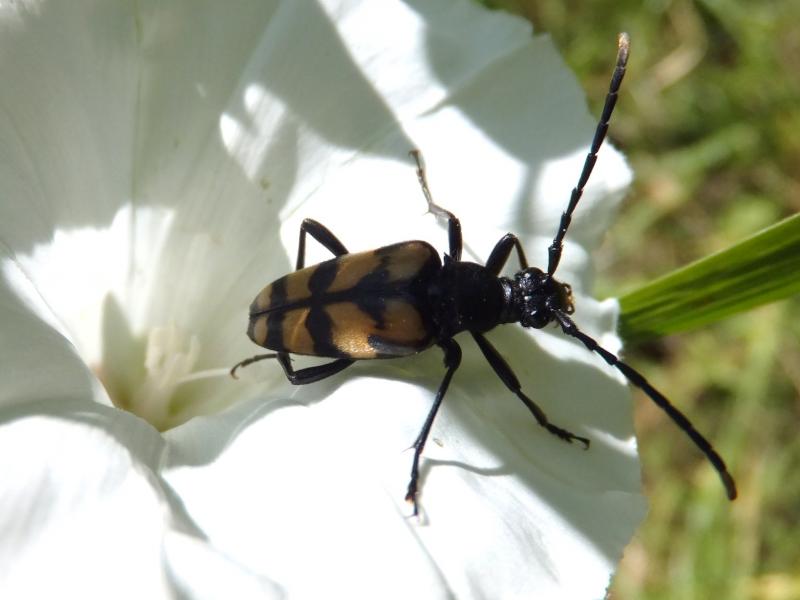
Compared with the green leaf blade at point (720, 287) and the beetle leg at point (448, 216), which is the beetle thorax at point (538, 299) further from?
the green leaf blade at point (720, 287)

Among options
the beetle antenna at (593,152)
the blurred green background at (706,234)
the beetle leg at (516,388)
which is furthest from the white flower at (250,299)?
the blurred green background at (706,234)

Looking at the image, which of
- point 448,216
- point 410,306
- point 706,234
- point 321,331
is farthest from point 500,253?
point 706,234

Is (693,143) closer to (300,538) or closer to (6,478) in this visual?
(300,538)

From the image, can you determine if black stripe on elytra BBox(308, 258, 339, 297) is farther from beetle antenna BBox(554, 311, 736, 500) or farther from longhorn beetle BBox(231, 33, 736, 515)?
beetle antenna BBox(554, 311, 736, 500)

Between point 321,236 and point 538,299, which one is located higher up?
point 321,236

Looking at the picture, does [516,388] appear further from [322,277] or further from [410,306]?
[322,277]

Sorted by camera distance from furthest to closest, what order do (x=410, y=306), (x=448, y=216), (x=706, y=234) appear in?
1. (x=706, y=234)
2. (x=448, y=216)
3. (x=410, y=306)

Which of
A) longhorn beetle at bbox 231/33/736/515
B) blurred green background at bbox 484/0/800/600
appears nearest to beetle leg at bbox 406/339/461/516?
longhorn beetle at bbox 231/33/736/515
